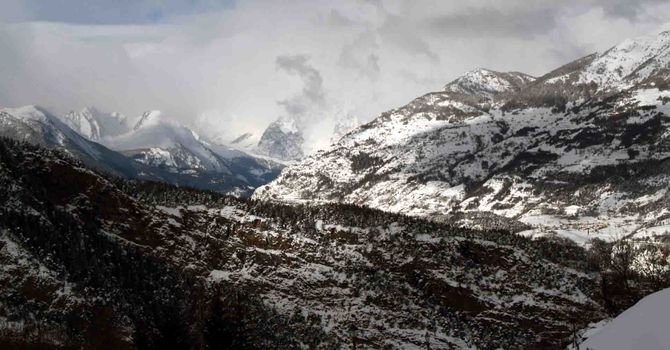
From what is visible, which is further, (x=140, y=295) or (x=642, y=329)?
(x=140, y=295)

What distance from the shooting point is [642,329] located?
22.3m

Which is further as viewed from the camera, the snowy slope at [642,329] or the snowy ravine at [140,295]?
the snowy ravine at [140,295]

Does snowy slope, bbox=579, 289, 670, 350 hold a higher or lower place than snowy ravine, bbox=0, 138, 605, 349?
lower

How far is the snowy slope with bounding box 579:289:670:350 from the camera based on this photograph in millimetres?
21406

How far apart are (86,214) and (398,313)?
10576 cm

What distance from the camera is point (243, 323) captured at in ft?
195

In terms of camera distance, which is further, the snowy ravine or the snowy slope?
the snowy ravine

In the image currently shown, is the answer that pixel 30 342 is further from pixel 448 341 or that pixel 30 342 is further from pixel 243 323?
pixel 448 341

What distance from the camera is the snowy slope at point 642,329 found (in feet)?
70.2

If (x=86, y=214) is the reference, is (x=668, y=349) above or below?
below

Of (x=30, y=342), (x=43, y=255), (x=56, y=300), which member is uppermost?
(x=43, y=255)

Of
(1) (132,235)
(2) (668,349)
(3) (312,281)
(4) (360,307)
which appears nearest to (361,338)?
(4) (360,307)

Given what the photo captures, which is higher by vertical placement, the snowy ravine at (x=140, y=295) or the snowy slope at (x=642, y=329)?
the snowy ravine at (x=140, y=295)

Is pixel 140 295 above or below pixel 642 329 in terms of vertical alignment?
above
